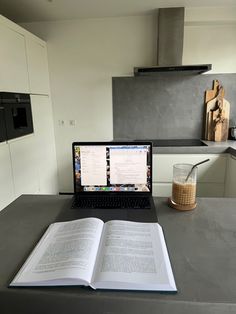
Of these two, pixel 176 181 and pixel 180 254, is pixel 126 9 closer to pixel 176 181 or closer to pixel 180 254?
pixel 176 181

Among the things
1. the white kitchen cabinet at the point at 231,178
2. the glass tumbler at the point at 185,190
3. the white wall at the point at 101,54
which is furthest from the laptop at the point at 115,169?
the white wall at the point at 101,54

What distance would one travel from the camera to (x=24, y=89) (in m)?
2.43

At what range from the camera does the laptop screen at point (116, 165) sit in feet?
4.11

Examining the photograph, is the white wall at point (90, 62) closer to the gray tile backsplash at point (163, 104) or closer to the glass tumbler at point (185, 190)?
the gray tile backsplash at point (163, 104)

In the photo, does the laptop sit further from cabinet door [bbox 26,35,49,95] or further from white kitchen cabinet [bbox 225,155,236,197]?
cabinet door [bbox 26,35,49,95]

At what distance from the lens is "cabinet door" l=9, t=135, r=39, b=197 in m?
2.27

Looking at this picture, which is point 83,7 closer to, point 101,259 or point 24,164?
point 24,164

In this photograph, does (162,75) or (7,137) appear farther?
(162,75)

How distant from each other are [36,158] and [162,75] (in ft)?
6.00

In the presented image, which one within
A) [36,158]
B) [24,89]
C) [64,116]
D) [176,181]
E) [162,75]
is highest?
[162,75]

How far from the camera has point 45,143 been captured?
3029 mm

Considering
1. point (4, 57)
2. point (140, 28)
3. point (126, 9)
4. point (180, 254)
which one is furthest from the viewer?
point (140, 28)

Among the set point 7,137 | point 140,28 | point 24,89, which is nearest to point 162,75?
point 140,28

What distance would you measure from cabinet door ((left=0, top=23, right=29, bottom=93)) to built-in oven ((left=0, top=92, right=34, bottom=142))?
0.24 ft
